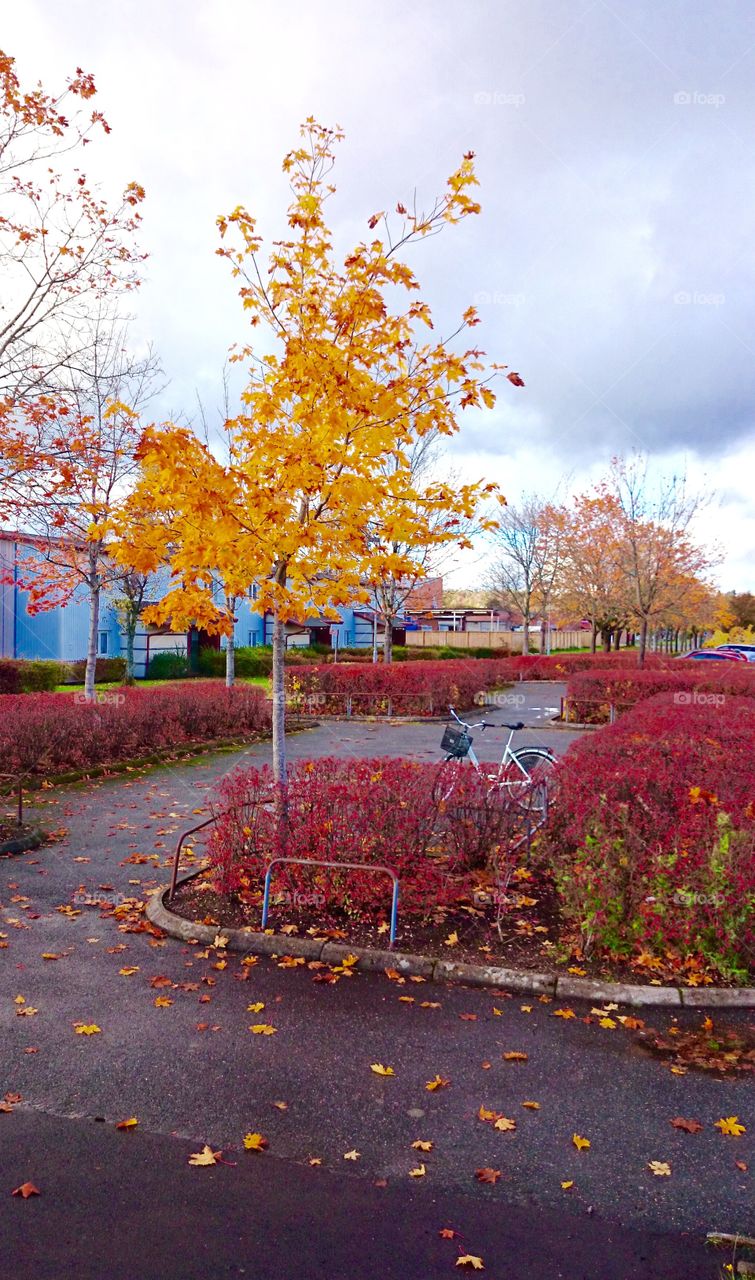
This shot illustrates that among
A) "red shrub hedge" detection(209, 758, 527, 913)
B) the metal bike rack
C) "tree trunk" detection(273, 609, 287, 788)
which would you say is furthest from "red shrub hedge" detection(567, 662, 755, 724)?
the metal bike rack

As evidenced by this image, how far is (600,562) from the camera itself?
3919cm

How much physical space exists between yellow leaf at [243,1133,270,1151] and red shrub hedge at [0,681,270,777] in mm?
9416

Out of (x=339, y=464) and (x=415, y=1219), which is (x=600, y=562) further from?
(x=415, y=1219)

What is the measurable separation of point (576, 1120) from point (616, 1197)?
0.50 m

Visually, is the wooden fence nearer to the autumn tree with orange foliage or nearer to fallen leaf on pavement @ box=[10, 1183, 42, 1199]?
the autumn tree with orange foliage

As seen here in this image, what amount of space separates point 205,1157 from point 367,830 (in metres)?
2.92

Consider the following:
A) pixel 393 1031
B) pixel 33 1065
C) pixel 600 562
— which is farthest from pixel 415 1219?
pixel 600 562

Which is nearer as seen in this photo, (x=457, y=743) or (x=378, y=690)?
(x=457, y=743)

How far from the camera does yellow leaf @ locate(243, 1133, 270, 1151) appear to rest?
3.35 metres

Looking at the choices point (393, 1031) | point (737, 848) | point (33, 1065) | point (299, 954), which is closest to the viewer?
point (33, 1065)

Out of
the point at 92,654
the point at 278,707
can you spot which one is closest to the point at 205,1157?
the point at 278,707

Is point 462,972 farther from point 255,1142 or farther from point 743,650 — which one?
point 743,650

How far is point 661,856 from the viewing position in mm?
5125

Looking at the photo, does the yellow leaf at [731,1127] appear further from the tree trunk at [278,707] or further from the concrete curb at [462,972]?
the tree trunk at [278,707]
